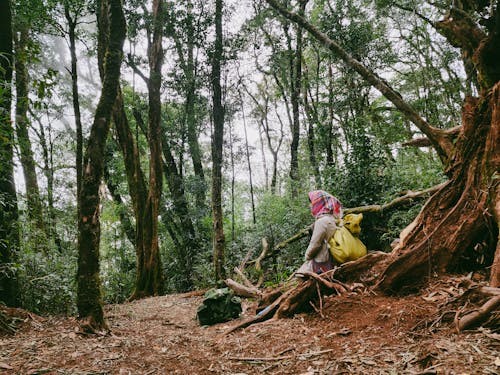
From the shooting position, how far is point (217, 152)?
1008 cm

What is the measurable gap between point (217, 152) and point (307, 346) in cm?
→ 738

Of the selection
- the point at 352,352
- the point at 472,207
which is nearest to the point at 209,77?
the point at 472,207

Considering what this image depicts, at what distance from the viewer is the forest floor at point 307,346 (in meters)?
2.46

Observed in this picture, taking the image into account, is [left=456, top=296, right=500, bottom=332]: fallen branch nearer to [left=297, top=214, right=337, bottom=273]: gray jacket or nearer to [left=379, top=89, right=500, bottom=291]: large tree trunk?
[left=379, top=89, right=500, bottom=291]: large tree trunk

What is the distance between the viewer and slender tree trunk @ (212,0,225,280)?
9.18 meters

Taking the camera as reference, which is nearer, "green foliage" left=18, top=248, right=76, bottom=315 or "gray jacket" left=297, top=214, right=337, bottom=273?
"gray jacket" left=297, top=214, right=337, bottom=273

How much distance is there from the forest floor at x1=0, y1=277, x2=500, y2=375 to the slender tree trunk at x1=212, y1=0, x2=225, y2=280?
4247 millimetres

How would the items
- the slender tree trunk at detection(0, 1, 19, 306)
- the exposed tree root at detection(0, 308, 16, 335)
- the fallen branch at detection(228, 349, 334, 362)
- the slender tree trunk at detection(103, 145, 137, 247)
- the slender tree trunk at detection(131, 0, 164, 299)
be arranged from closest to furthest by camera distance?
the fallen branch at detection(228, 349, 334, 362) < the exposed tree root at detection(0, 308, 16, 335) < the slender tree trunk at detection(0, 1, 19, 306) < the slender tree trunk at detection(131, 0, 164, 299) < the slender tree trunk at detection(103, 145, 137, 247)

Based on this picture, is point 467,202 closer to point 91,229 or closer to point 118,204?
point 91,229

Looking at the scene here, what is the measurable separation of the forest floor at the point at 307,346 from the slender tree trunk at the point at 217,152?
13.9ft

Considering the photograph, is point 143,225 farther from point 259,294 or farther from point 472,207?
point 472,207

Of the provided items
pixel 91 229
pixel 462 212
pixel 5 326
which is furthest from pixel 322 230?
pixel 5 326

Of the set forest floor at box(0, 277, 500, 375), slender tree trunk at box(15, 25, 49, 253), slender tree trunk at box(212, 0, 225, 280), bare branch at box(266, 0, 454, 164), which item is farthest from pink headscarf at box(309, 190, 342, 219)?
slender tree trunk at box(15, 25, 49, 253)

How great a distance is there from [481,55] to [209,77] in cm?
906
